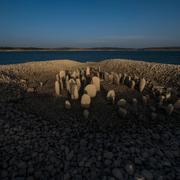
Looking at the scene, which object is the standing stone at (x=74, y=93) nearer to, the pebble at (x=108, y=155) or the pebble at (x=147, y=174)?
the pebble at (x=108, y=155)

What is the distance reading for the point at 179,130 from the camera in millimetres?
4844

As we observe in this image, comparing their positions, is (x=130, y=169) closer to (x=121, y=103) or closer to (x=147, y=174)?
(x=147, y=174)

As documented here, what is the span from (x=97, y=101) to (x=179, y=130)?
2.19 m

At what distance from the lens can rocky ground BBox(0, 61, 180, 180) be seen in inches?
143

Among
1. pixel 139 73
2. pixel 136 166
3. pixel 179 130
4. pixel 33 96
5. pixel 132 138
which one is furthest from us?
pixel 139 73

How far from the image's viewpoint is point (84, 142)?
430 centimetres

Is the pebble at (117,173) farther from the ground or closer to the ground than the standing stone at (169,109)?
closer to the ground

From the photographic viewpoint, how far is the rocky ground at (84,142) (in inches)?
143

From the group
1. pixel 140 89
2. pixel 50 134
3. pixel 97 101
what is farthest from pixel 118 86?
pixel 50 134

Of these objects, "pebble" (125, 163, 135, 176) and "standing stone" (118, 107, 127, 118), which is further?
"standing stone" (118, 107, 127, 118)

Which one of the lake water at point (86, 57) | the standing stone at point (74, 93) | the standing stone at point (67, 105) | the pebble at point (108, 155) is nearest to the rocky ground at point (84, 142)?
the pebble at point (108, 155)

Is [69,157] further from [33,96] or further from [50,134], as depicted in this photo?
[33,96]

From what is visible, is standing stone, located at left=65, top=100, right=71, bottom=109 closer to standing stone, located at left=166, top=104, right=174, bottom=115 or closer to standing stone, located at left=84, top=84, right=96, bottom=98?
standing stone, located at left=84, top=84, right=96, bottom=98

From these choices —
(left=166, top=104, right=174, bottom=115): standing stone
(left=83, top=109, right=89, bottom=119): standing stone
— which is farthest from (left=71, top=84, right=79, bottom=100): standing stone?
(left=166, top=104, right=174, bottom=115): standing stone
